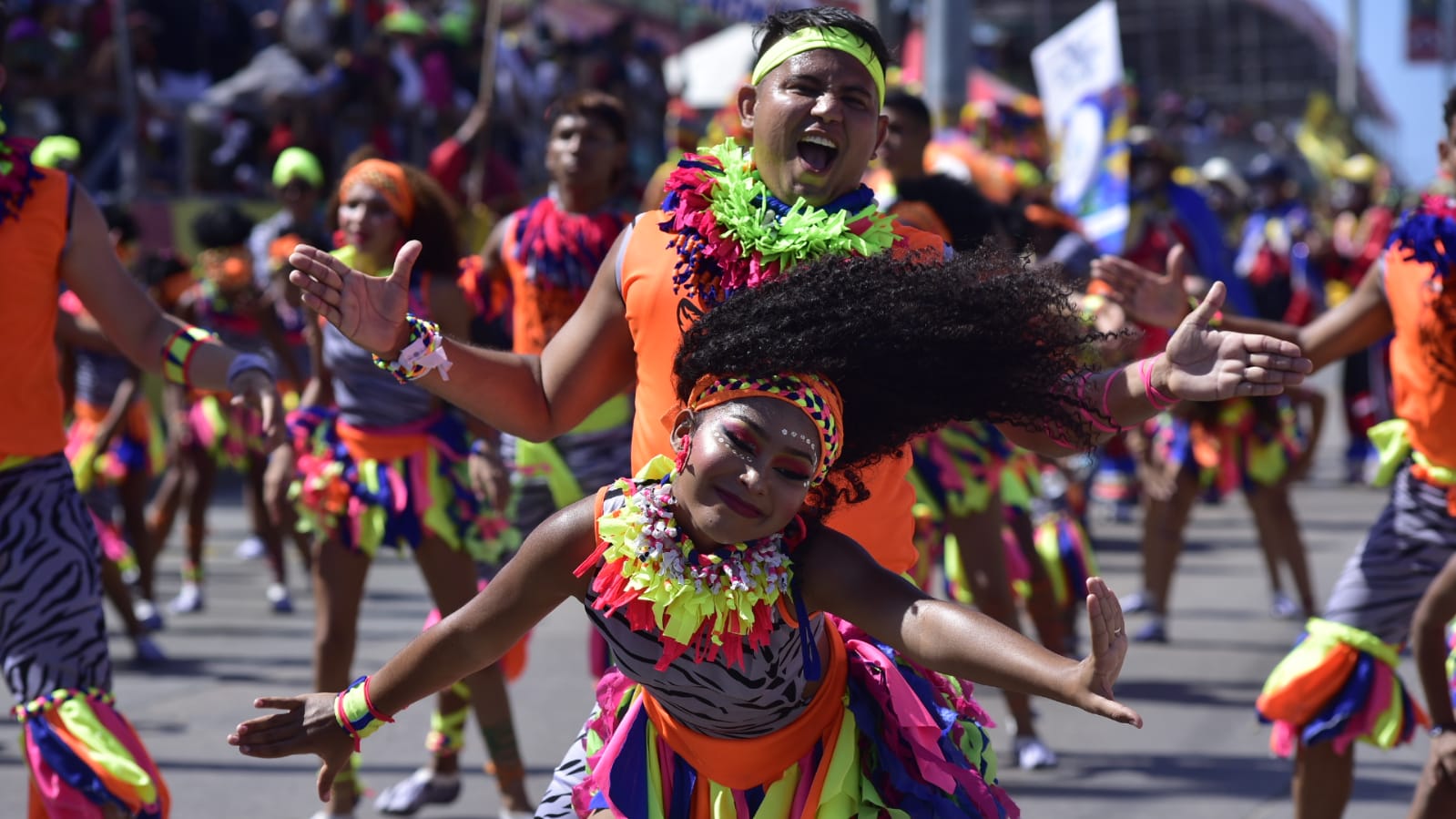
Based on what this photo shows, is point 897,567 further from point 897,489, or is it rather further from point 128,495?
point 128,495

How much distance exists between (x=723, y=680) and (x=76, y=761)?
1710 millimetres

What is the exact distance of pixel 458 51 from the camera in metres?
14.3

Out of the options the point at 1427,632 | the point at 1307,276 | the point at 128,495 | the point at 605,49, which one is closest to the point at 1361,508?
the point at 1307,276

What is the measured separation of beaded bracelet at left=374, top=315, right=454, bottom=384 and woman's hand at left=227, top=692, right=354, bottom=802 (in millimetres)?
595

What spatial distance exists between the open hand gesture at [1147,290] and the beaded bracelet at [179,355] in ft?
6.59

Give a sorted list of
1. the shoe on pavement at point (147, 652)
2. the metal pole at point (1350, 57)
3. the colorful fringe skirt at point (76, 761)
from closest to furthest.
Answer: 1. the colorful fringe skirt at point (76, 761)
2. the shoe on pavement at point (147, 652)
3. the metal pole at point (1350, 57)

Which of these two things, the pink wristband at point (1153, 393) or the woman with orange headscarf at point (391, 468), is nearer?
the pink wristband at point (1153, 393)

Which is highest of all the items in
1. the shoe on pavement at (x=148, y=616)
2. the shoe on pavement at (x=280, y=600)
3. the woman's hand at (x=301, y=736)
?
the woman's hand at (x=301, y=736)

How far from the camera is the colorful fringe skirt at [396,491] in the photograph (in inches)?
205

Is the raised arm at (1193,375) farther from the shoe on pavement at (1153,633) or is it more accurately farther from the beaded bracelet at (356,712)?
the shoe on pavement at (1153,633)

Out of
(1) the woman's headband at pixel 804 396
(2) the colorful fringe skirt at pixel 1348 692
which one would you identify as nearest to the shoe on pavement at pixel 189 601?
A: (2) the colorful fringe skirt at pixel 1348 692

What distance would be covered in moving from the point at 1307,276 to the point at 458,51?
7.24 metres

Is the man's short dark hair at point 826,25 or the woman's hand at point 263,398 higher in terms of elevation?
the man's short dark hair at point 826,25

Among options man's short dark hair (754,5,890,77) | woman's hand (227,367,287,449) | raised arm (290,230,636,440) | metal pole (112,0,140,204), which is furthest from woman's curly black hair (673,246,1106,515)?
metal pole (112,0,140,204)
